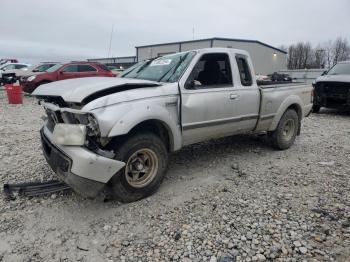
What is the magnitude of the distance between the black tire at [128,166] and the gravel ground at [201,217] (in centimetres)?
15

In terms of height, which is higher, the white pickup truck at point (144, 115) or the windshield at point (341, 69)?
the windshield at point (341, 69)

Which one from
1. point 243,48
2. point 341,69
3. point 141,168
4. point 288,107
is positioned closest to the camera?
point 141,168

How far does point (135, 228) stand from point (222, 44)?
33.7 metres

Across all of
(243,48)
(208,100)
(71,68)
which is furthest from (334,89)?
(243,48)

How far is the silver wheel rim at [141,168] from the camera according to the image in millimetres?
3684

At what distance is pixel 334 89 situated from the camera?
1060 cm

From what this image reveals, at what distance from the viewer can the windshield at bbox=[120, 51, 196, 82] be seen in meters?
4.35

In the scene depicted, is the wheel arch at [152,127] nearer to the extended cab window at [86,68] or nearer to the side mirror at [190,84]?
the side mirror at [190,84]

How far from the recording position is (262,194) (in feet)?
13.4

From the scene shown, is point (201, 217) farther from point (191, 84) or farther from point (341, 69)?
point (341, 69)

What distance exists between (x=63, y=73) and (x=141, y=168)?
11753mm

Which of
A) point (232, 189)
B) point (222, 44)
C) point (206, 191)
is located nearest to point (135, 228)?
point (206, 191)

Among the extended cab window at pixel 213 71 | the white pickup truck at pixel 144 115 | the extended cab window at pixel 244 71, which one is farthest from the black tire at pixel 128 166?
the extended cab window at pixel 244 71

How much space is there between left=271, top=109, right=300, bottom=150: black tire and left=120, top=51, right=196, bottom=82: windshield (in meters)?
2.43
